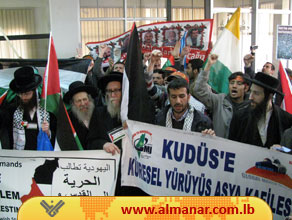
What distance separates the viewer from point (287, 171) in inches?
114

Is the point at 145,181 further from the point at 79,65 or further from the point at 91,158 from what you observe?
the point at 79,65

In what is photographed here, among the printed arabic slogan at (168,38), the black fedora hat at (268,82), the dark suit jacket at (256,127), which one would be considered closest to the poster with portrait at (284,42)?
the printed arabic slogan at (168,38)

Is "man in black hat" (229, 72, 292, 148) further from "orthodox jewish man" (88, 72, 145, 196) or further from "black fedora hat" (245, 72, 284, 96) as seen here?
"orthodox jewish man" (88, 72, 145, 196)

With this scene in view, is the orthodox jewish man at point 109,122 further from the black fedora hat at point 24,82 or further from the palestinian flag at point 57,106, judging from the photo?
the black fedora hat at point 24,82

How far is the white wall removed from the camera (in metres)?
10.3

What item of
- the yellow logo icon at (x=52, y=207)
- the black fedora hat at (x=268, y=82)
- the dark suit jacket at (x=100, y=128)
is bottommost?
the dark suit jacket at (x=100, y=128)

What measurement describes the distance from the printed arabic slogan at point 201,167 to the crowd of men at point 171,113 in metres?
0.17

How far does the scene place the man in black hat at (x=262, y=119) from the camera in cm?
368

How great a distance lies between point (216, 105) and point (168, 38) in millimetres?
3223

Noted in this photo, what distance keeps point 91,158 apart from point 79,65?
206 cm

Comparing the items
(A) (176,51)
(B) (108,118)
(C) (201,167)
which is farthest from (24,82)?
(A) (176,51)

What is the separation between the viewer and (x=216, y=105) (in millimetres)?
4367

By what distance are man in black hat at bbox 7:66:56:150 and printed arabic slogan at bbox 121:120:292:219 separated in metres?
0.93

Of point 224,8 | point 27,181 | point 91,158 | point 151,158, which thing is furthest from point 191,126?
point 224,8
